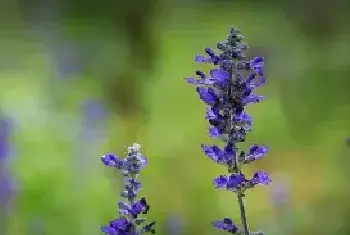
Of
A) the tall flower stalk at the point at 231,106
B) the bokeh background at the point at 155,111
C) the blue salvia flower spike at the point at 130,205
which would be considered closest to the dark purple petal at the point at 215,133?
the tall flower stalk at the point at 231,106

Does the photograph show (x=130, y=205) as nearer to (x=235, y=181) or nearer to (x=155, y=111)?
(x=235, y=181)

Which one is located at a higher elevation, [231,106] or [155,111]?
[155,111]

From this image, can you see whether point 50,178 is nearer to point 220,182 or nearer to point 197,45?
point 197,45

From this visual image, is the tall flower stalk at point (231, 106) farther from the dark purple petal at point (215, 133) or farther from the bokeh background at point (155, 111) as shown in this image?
the bokeh background at point (155, 111)

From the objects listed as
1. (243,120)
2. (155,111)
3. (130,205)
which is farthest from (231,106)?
(155,111)

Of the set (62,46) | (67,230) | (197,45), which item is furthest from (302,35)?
(67,230)

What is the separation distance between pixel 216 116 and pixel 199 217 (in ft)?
1.55

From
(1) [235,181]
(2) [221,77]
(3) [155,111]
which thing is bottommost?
(1) [235,181]

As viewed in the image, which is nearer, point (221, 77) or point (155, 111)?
point (221, 77)

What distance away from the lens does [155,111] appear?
1.24 meters

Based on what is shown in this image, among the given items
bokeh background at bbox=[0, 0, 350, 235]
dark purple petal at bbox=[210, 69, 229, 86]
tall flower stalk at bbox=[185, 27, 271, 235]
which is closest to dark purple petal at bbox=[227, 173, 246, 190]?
tall flower stalk at bbox=[185, 27, 271, 235]

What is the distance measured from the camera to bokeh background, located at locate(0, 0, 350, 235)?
123cm

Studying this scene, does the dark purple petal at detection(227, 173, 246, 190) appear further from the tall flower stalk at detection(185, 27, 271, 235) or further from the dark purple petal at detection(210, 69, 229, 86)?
the dark purple petal at detection(210, 69, 229, 86)

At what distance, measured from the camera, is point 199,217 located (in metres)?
1.23
